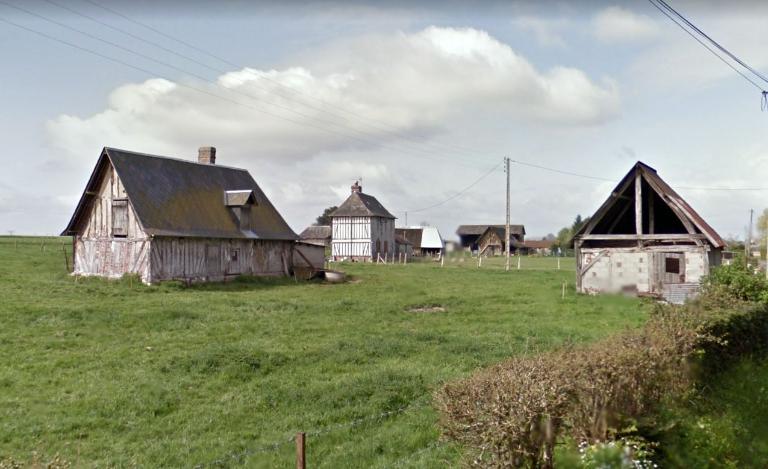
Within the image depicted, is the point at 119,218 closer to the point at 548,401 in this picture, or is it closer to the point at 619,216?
the point at 619,216

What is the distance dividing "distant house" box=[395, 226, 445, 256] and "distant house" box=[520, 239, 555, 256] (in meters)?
22.1

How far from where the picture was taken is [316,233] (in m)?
76.1

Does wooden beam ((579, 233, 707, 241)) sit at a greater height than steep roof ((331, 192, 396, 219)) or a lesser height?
lesser

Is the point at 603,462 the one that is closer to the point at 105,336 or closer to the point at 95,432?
the point at 95,432

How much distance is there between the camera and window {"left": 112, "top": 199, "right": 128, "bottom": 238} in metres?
29.9

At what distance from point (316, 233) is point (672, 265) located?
182ft

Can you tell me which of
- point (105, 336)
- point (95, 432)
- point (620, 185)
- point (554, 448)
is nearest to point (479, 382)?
point (554, 448)

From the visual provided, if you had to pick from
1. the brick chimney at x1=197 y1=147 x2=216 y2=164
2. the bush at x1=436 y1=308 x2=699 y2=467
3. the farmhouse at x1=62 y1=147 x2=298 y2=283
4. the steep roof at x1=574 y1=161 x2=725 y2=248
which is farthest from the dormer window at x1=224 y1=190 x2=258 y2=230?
the bush at x1=436 y1=308 x2=699 y2=467

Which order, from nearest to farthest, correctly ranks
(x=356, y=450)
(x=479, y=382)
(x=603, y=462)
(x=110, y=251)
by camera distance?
(x=603, y=462)
(x=479, y=382)
(x=356, y=450)
(x=110, y=251)

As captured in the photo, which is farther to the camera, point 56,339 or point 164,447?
point 56,339

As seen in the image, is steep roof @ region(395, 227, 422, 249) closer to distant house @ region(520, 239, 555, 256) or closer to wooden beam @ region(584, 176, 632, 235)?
distant house @ region(520, 239, 555, 256)

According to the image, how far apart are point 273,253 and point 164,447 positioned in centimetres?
2923

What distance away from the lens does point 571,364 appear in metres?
6.21

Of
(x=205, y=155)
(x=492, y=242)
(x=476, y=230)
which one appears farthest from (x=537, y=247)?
(x=205, y=155)
